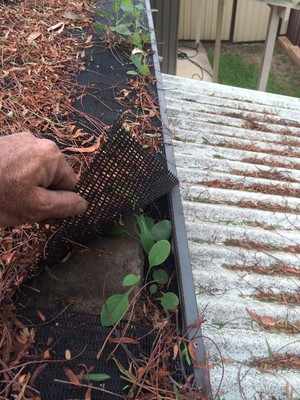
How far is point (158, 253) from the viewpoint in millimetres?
1526

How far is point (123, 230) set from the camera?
1.73 meters

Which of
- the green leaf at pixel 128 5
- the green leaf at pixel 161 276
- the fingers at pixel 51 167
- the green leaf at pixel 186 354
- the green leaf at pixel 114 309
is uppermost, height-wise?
the green leaf at pixel 128 5

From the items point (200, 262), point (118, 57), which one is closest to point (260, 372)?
point (200, 262)

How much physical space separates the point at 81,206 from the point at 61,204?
9 centimetres

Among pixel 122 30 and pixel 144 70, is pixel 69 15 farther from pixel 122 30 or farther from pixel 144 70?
pixel 144 70

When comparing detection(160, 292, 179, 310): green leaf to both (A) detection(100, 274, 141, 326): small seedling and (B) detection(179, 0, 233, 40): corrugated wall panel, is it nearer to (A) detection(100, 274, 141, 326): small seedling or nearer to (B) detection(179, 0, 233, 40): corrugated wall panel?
→ (A) detection(100, 274, 141, 326): small seedling

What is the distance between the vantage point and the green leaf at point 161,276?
1577 millimetres

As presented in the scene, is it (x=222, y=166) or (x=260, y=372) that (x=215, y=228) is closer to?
(x=222, y=166)

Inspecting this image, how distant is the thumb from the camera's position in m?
1.34

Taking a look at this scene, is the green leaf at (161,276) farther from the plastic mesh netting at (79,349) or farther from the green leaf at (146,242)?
the plastic mesh netting at (79,349)

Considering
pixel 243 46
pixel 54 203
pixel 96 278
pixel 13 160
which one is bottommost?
pixel 243 46

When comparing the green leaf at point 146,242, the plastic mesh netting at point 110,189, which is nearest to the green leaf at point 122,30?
the plastic mesh netting at point 110,189

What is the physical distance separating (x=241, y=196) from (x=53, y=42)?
1729 millimetres

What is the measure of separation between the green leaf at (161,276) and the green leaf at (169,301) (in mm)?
103
